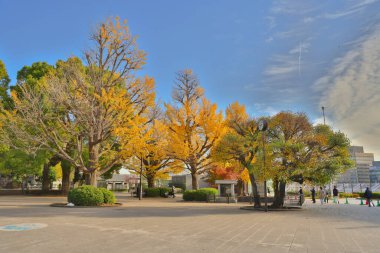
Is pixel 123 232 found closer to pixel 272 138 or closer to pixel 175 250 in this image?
pixel 175 250

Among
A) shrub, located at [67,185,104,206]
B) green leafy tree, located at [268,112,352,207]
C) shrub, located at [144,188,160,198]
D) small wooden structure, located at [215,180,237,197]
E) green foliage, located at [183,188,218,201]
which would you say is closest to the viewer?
green leafy tree, located at [268,112,352,207]

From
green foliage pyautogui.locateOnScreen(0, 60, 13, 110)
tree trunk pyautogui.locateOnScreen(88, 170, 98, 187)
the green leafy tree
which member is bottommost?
tree trunk pyautogui.locateOnScreen(88, 170, 98, 187)

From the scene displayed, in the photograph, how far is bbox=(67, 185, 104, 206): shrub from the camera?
18.0 m

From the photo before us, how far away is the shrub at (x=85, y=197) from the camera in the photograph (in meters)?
18.0

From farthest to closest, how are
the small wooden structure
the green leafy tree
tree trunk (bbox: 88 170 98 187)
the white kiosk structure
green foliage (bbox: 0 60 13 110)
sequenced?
green foliage (bbox: 0 60 13 110) < the small wooden structure < the white kiosk structure < tree trunk (bbox: 88 170 98 187) < the green leafy tree

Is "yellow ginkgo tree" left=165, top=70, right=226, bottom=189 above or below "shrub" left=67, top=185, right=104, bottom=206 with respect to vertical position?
above

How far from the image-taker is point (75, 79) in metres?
20.4

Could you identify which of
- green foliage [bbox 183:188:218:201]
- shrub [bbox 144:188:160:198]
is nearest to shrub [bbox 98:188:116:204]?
green foliage [bbox 183:188:218:201]

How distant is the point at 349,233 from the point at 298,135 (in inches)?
365

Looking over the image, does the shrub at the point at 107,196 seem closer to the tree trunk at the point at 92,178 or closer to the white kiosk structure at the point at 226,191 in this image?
the tree trunk at the point at 92,178

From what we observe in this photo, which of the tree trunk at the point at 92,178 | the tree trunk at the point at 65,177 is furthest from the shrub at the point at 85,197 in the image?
the tree trunk at the point at 65,177

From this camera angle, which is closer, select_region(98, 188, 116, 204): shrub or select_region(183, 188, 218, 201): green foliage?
select_region(98, 188, 116, 204): shrub

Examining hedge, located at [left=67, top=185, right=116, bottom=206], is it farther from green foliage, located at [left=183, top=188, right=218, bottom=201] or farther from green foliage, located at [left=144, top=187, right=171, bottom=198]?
green foliage, located at [left=144, top=187, right=171, bottom=198]

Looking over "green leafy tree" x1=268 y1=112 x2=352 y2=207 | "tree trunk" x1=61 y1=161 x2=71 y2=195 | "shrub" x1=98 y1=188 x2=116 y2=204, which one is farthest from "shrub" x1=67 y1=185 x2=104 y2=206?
"tree trunk" x1=61 y1=161 x2=71 y2=195
